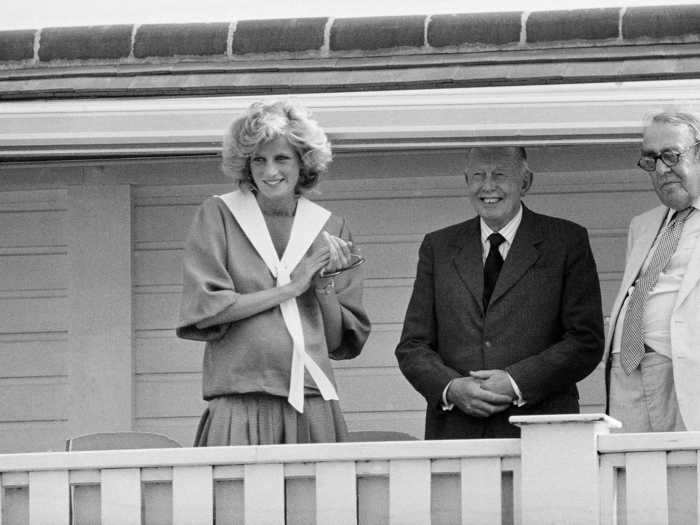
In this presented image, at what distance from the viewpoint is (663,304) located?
8.38 meters

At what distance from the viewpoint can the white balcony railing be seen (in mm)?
7445

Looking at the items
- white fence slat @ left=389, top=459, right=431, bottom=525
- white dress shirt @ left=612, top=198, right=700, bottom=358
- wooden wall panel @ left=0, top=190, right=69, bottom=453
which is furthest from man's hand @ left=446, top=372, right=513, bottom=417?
wooden wall panel @ left=0, top=190, right=69, bottom=453

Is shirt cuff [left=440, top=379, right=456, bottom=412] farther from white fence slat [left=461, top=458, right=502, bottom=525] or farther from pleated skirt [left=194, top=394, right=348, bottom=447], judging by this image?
white fence slat [left=461, top=458, right=502, bottom=525]

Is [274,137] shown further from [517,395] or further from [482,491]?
[482,491]

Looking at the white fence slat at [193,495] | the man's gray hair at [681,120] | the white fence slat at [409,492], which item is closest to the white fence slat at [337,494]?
the white fence slat at [409,492]

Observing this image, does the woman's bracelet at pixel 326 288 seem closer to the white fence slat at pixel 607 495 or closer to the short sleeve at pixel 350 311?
the short sleeve at pixel 350 311

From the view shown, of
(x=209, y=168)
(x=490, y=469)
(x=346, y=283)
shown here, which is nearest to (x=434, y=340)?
(x=346, y=283)

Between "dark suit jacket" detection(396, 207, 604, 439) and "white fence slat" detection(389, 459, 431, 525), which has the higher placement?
"dark suit jacket" detection(396, 207, 604, 439)

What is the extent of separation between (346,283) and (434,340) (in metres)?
0.43

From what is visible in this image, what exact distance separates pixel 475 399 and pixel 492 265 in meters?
0.66

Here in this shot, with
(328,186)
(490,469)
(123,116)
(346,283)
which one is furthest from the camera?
(328,186)

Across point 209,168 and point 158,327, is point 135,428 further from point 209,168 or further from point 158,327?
point 209,168

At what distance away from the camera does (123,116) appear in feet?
31.0

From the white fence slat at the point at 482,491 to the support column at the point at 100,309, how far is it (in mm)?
3058
